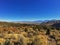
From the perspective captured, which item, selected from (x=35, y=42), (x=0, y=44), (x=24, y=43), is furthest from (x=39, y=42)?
(x=0, y=44)

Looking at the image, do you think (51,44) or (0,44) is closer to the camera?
(0,44)

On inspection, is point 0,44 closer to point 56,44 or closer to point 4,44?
point 4,44

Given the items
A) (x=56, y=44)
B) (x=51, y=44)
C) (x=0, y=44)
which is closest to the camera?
(x=0, y=44)

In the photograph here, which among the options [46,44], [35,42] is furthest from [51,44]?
[35,42]

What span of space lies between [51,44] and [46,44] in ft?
4.42

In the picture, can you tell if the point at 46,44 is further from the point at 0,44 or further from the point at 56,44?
the point at 0,44

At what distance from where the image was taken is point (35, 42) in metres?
15.2

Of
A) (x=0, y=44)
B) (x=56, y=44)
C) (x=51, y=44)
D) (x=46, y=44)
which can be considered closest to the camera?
(x=0, y=44)

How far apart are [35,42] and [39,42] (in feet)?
1.36

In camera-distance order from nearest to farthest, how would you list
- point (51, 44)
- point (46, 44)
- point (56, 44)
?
point (46, 44)
point (51, 44)
point (56, 44)

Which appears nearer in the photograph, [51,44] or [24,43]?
[24,43]

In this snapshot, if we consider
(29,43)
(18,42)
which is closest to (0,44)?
(18,42)

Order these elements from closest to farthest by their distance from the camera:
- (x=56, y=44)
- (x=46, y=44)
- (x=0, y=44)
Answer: (x=0, y=44) → (x=46, y=44) → (x=56, y=44)

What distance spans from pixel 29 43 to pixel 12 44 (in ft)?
5.99
